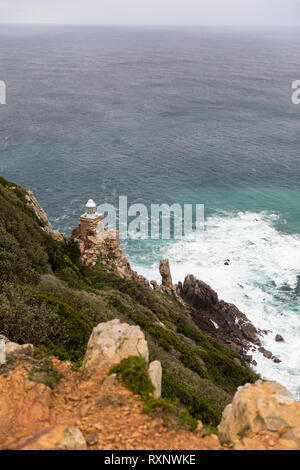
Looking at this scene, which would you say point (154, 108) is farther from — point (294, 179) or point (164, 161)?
point (294, 179)

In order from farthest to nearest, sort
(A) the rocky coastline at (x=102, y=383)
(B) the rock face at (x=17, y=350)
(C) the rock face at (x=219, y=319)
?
(C) the rock face at (x=219, y=319) < (B) the rock face at (x=17, y=350) < (A) the rocky coastline at (x=102, y=383)

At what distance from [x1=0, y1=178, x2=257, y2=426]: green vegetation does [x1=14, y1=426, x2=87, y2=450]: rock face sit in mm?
2611

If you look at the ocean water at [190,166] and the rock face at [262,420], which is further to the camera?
the ocean water at [190,166]

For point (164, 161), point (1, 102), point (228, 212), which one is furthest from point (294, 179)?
point (1, 102)

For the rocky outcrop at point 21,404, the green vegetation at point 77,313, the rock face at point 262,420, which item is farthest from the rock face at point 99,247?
the rock face at point 262,420

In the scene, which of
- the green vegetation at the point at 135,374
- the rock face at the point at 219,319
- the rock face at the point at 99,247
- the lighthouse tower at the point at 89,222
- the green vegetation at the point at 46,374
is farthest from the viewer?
the rock face at the point at 219,319

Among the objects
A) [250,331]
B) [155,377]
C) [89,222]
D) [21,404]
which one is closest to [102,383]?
[155,377]

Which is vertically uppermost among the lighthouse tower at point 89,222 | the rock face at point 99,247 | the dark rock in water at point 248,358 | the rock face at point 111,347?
the rock face at point 111,347

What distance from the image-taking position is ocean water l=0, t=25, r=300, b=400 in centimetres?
4672

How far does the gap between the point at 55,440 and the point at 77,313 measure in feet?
28.8

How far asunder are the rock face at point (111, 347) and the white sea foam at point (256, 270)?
81.7ft

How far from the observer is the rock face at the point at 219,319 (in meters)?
35.4

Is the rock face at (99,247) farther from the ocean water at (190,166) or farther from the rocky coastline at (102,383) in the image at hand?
the ocean water at (190,166)

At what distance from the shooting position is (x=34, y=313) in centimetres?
1385
